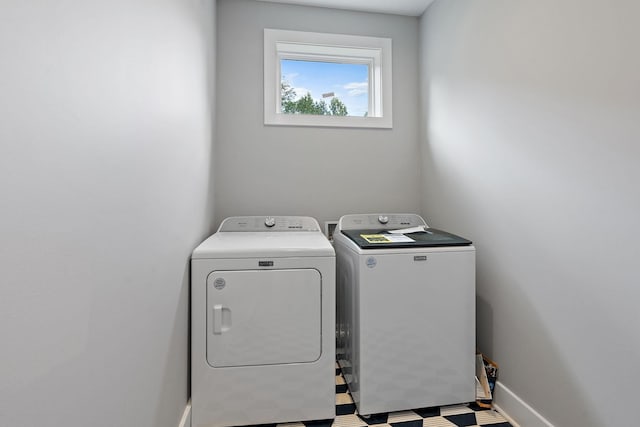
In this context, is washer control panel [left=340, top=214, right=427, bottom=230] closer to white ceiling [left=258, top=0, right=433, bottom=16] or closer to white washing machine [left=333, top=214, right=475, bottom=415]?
white washing machine [left=333, top=214, right=475, bottom=415]

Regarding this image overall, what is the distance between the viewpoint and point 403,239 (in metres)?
1.76

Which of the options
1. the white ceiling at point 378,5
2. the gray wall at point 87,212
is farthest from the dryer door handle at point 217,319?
the white ceiling at point 378,5

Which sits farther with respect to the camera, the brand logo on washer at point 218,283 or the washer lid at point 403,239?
the washer lid at point 403,239

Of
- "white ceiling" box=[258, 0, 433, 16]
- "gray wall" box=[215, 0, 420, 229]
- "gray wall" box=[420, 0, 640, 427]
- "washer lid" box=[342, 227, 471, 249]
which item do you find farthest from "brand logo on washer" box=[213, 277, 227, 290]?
"white ceiling" box=[258, 0, 433, 16]

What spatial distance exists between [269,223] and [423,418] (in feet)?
4.72

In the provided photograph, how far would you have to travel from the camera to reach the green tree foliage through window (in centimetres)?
253

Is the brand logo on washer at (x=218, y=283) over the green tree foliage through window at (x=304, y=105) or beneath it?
beneath

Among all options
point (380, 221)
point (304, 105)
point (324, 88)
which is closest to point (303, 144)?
point (304, 105)

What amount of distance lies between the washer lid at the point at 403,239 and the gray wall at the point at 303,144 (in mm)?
578

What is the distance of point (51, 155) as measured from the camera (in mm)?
568

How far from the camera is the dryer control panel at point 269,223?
2141 mm

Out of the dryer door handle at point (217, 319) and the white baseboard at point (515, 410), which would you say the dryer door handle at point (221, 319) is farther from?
the white baseboard at point (515, 410)

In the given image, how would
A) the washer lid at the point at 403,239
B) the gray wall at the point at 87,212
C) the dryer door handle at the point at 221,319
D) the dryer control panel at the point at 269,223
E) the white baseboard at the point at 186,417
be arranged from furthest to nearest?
the dryer control panel at the point at 269,223
the washer lid at the point at 403,239
the dryer door handle at the point at 221,319
the white baseboard at the point at 186,417
the gray wall at the point at 87,212

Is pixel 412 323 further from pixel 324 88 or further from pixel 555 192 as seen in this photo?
pixel 324 88
